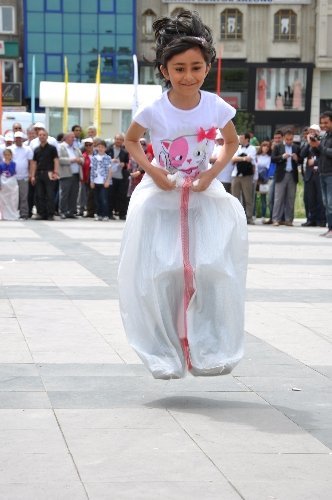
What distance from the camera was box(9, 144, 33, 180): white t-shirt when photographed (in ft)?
75.4

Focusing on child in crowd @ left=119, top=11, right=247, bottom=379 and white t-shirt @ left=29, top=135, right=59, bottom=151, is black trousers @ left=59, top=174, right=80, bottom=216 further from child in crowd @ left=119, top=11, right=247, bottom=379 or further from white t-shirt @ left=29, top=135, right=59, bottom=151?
child in crowd @ left=119, top=11, right=247, bottom=379

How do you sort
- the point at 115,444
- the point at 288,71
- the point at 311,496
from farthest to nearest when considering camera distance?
the point at 288,71 < the point at 115,444 < the point at 311,496

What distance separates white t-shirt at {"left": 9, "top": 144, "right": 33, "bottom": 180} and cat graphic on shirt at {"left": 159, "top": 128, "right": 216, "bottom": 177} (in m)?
17.1

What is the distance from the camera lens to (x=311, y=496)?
14.1 feet

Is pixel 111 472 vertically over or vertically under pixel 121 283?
under

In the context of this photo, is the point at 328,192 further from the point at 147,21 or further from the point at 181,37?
the point at 147,21

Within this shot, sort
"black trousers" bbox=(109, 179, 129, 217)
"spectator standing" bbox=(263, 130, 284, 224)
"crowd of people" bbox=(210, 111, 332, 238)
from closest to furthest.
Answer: "crowd of people" bbox=(210, 111, 332, 238)
"spectator standing" bbox=(263, 130, 284, 224)
"black trousers" bbox=(109, 179, 129, 217)

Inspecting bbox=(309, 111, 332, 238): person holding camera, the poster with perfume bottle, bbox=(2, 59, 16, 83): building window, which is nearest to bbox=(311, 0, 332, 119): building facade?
the poster with perfume bottle

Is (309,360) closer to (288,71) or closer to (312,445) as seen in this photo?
(312,445)

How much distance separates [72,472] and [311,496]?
35.1 inches

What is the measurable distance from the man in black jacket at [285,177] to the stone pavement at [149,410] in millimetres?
11367

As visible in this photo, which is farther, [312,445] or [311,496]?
[312,445]

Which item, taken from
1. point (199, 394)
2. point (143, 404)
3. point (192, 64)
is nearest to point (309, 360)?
point (199, 394)

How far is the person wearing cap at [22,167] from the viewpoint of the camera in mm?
22969
